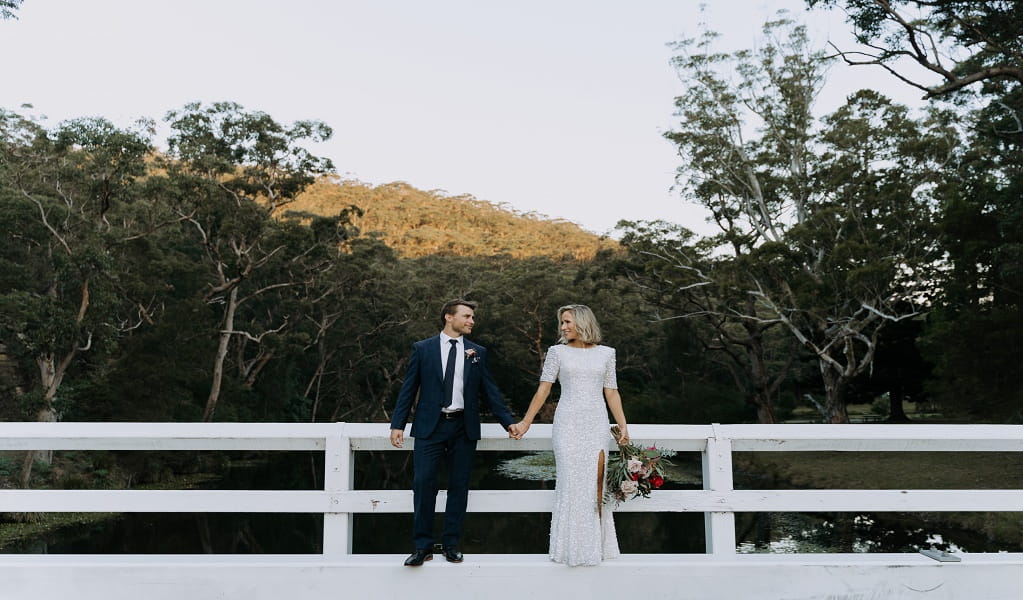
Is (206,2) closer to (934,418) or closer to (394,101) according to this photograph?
(394,101)

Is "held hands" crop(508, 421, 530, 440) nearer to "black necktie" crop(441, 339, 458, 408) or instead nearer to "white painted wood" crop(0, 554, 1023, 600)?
"black necktie" crop(441, 339, 458, 408)

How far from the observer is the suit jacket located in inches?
163

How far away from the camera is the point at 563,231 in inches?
3787

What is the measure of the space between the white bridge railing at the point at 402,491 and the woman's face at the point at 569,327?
1.72 ft

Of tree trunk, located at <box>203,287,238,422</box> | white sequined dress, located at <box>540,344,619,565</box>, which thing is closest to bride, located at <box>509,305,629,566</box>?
white sequined dress, located at <box>540,344,619,565</box>

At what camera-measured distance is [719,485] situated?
4.08m

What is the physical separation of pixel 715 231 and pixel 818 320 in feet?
20.8

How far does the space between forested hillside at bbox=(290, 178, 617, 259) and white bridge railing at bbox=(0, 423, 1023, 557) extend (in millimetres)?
76137

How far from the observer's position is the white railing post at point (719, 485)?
4070 mm

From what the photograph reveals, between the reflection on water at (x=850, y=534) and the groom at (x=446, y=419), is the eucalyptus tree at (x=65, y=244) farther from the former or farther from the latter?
the groom at (x=446, y=419)

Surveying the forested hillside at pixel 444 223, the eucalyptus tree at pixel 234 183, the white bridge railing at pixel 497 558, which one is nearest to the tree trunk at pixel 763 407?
the eucalyptus tree at pixel 234 183

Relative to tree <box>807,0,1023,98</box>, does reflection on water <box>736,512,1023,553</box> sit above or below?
below

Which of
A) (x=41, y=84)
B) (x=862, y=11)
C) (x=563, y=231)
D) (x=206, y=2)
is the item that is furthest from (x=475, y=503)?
(x=563, y=231)

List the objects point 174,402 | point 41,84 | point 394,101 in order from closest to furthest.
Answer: point 174,402 → point 41,84 → point 394,101
